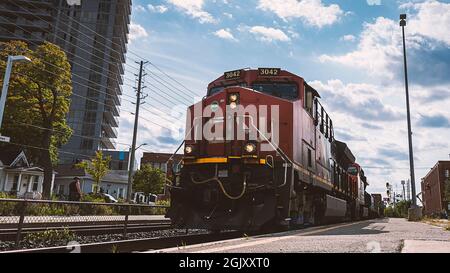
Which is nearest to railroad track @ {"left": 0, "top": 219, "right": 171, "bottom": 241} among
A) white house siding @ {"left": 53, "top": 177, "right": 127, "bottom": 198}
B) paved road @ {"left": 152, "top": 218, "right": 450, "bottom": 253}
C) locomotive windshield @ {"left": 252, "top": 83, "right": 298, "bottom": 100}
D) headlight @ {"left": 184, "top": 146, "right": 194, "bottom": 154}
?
headlight @ {"left": 184, "top": 146, "right": 194, "bottom": 154}

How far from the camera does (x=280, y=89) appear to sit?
10.6m

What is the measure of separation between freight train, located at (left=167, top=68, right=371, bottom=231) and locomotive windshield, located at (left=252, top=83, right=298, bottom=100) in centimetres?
3

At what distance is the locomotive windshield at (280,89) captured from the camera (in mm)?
10508

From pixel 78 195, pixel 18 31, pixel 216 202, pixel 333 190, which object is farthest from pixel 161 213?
pixel 18 31

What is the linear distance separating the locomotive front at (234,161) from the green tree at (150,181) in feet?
135

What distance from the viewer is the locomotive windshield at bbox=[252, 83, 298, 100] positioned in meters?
10.5

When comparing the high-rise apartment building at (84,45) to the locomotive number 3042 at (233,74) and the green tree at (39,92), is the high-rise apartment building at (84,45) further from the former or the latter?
the locomotive number 3042 at (233,74)

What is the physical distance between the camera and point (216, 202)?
9.02 m

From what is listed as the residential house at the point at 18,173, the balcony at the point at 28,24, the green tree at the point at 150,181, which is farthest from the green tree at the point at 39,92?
the balcony at the point at 28,24

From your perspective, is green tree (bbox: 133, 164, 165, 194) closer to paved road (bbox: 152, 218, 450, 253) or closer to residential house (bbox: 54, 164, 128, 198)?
residential house (bbox: 54, 164, 128, 198)

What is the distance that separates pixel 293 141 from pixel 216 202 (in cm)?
241

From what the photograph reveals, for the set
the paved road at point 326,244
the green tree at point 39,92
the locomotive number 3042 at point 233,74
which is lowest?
the paved road at point 326,244
